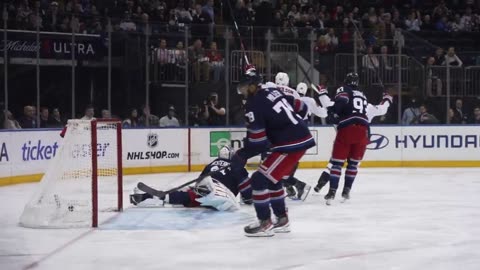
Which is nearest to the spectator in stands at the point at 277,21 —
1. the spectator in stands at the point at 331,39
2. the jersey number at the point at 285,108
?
the spectator in stands at the point at 331,39

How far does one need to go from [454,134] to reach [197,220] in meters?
8.37

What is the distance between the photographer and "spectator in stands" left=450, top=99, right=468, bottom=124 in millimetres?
14938

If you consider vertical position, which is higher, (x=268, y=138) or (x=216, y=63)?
(x=216, y=63)

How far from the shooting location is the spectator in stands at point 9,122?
1162 centimetres

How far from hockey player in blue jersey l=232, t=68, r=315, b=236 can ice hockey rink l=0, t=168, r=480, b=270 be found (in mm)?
326

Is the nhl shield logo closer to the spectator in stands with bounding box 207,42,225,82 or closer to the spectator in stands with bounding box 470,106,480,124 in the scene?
the spectator in stands with bounding box 207,42,225,82

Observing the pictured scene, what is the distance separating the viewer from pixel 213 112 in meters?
14.3

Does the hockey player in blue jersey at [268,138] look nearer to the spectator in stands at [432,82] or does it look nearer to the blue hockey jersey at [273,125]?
the blue hockey jersey at [273,125]

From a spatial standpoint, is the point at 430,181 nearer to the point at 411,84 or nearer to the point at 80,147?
the point at 411,84

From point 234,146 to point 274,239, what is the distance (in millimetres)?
7732

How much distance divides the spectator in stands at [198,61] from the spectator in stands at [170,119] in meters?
0.69

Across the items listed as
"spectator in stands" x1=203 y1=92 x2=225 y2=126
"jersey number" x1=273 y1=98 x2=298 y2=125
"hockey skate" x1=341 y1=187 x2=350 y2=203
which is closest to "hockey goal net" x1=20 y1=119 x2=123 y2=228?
"jersey number" x1=273 y1=98 x2=298 y2=125

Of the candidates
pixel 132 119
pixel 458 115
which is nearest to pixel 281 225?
pixel 132 119

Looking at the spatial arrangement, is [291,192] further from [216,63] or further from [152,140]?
[216,63]
